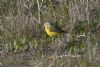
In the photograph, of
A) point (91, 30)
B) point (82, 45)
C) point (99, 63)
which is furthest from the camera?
point (91, 30)

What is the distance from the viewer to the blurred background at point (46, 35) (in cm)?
878

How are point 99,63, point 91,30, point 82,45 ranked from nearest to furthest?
point 99,63 < point 82,45 < point 91,30

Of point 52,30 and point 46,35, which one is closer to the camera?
point 52,30

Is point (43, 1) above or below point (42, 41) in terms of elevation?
above

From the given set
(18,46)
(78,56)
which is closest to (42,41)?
(18,46)

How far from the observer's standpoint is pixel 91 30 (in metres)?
10.0

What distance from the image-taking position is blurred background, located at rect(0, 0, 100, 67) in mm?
8781

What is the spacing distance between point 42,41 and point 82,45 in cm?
92

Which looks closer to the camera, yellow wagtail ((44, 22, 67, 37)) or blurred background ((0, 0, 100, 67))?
blurred background ((0, 0, 100, 67))

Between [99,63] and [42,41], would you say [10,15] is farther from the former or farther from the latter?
[99,63]

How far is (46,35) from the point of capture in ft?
33.0

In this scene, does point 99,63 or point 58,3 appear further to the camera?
point 58,3

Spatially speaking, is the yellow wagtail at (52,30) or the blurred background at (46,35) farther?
the yellow wagtail at (52,30)

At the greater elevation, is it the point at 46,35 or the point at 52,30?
the point at 52,30
